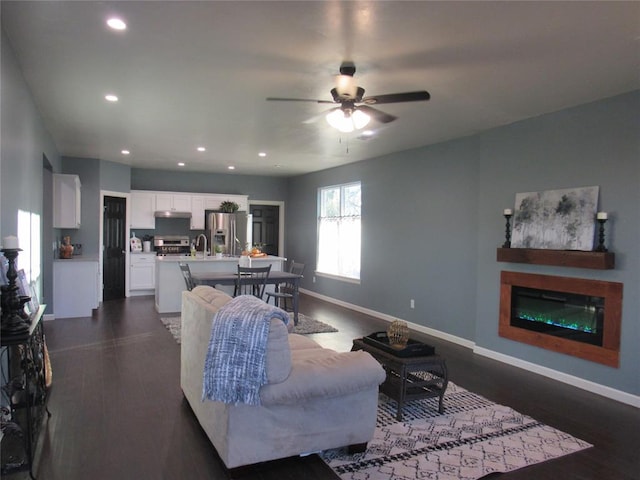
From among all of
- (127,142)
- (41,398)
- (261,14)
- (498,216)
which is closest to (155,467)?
(41,398)

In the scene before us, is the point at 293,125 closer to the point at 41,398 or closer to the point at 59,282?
the point at 41,398

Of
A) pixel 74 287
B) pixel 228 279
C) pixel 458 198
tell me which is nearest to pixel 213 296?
pixel 228 279

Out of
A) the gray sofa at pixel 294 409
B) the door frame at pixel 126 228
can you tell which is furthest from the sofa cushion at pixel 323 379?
the door frame at pixel 126 228

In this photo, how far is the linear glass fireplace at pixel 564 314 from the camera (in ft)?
13.3

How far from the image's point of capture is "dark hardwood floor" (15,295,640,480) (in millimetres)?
2680

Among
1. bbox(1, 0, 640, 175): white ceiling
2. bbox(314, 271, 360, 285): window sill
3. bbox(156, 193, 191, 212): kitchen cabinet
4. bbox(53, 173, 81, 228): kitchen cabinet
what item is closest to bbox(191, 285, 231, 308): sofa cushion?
bbox(1, 0, 640, 175): white ceiling

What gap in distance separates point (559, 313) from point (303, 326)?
337 centimetres

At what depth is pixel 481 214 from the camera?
549 cm

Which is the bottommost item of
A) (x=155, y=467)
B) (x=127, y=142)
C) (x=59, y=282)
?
(x=155, y=467)

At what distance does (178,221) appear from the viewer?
990 cm

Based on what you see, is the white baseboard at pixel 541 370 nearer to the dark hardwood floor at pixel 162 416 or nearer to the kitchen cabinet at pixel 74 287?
the dark hardwood floor at pixel 162 416

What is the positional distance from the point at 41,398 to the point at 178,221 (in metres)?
6.86

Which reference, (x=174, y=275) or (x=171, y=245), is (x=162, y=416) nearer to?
(x=174, y=275)

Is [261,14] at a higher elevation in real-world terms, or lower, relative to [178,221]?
higher
